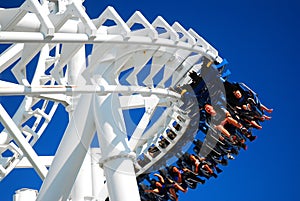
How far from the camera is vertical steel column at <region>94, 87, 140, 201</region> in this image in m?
8.52

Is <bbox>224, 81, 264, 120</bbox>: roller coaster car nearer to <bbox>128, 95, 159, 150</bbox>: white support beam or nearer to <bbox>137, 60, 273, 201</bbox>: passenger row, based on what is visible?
<bbox>137, 60, 273, 201</bbox>: passenger row

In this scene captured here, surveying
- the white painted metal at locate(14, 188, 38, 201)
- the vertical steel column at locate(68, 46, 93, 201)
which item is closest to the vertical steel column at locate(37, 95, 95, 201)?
the vertical steel column at locate(68, 46, 93, 201)

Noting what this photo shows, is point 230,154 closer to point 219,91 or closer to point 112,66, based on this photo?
point 219,91

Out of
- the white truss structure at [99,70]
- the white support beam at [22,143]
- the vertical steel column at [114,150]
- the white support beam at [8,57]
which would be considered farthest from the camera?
the white support beam at [8,57]

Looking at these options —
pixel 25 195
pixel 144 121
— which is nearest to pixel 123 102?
pixel 144 121

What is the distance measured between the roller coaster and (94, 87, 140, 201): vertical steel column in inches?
0.6

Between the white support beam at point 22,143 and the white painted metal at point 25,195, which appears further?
the white painted metal at point 25,195

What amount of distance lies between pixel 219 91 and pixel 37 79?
3.85 meters

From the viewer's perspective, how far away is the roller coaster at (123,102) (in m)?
7.80

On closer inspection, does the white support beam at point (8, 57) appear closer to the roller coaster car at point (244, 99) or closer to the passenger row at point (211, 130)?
the passenger row at point (211, 130)

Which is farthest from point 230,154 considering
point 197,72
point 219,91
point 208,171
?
point 197,72

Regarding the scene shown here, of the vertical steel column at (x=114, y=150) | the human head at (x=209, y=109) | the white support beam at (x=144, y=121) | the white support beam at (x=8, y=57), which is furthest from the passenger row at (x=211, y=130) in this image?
the white support beam at (x=8, y=57)

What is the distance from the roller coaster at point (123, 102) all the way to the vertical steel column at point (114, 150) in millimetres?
16

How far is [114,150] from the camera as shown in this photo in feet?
28.8
